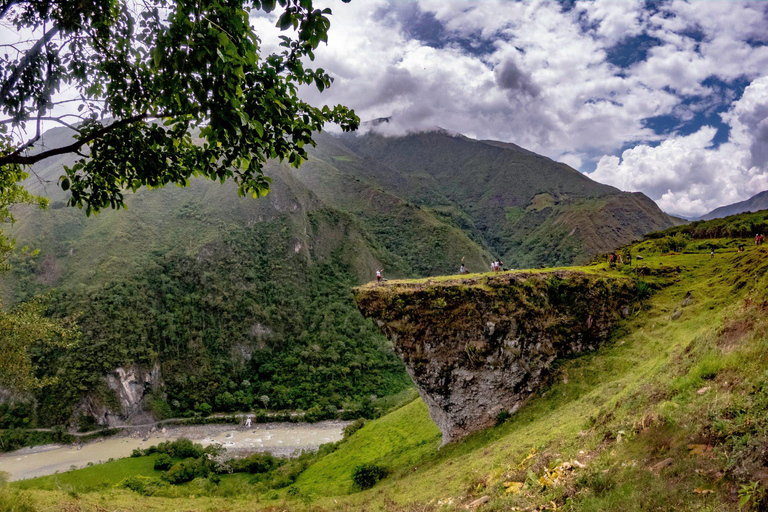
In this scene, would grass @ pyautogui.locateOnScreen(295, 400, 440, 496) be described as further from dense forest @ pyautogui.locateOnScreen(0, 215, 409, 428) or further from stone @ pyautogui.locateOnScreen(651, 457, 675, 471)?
dense forest @ pyautogui.locateOnScreen(0, 215, 409, 428)

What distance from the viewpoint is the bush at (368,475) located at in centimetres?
1667

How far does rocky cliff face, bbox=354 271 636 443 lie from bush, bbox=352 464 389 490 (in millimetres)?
4014

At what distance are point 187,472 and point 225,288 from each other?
165 feet

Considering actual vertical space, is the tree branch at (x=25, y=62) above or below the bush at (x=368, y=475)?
above

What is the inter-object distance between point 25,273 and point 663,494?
91.9m

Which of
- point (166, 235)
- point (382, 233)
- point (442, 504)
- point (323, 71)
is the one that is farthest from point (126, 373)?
point (382, 233)

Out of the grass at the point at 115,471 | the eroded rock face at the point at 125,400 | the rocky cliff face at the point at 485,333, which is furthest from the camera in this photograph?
the eroded rock face at the point at 125,400

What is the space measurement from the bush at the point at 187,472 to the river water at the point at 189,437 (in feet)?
28.5

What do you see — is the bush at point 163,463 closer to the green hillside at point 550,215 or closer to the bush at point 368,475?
the bush at point 368,475

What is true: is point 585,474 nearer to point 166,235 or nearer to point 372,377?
point 372,377

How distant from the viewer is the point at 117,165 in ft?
13.3

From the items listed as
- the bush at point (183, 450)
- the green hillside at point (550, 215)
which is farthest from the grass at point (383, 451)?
the green hillside at point (550, 215)

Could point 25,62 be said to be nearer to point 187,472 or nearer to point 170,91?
point 170,91

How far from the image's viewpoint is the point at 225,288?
80125mm
